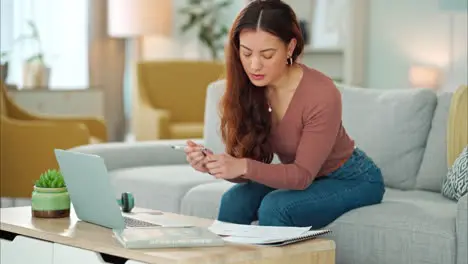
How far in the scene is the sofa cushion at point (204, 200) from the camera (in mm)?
3228

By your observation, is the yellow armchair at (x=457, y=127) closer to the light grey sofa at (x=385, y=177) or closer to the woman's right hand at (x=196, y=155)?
the light grey sofa at (x=385, y=177)

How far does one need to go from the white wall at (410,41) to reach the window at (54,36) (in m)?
2.37

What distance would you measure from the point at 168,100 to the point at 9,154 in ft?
5.58

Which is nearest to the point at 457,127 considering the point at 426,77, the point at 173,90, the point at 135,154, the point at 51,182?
the point at 135,154

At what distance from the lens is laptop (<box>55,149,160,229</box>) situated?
239cm

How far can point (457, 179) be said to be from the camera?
3.06m

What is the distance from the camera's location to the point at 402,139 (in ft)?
11.2

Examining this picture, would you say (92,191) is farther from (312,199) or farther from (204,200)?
(204,200)

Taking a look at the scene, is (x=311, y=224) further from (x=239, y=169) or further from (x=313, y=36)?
(x=313, y=36)

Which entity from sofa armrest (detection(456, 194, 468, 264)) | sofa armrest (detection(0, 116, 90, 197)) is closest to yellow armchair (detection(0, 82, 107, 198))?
sofa armrest (detection(0, 116, 90, 197))

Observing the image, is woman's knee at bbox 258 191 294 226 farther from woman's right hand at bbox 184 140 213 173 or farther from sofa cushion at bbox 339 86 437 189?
sofa cushion at bbox 339 86 437 189

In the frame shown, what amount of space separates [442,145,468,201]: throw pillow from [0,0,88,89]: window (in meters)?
3.80

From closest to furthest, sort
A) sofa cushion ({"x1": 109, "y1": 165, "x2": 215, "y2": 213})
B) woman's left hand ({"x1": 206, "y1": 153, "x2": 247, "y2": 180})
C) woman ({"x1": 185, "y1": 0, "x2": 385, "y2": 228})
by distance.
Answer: woman's left hand ({"x1": 206, "y1": 153, "x2": 247, "y2": 180}) < woman ({"x1": 185, "y1": 0, "x2": 385, "y2": 228}) < sofa cushion ({"x1": 109, "y1": 165, "x2": 215, "y2": 213})

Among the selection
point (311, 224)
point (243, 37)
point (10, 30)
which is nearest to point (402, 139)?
point (311, 224)
